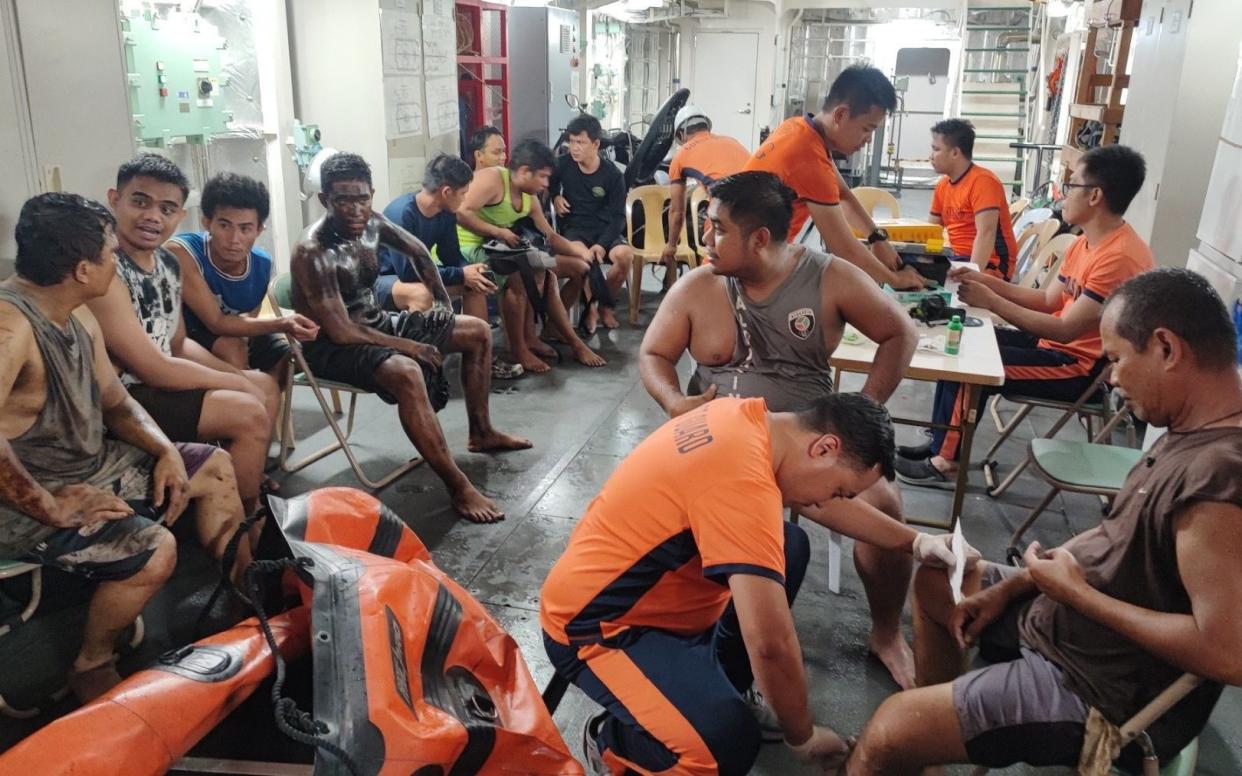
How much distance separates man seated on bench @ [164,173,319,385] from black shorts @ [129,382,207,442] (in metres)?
0.50

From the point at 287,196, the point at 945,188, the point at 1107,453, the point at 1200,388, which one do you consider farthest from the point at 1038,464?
the point at 287,196

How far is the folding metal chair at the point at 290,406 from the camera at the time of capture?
3377mm

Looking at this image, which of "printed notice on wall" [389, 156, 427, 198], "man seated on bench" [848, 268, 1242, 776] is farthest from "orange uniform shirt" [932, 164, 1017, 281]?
"printed notice on wall" [389, 156, 427, 198]

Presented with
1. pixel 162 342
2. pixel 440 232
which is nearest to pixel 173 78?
pixel 440 232

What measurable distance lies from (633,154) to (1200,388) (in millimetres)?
6619

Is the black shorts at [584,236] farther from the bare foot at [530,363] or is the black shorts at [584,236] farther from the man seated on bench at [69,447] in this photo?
the man seated on bench at [69,447]

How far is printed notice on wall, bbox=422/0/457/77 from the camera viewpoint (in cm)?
A: 583

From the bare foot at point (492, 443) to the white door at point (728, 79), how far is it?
9315mm

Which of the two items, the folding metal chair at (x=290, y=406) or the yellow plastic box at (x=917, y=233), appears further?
the yellow plastic box at (x=917, y=233)

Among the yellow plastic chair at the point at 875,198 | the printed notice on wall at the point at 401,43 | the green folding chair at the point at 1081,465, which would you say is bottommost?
the green folding chair at the point at 1081,465

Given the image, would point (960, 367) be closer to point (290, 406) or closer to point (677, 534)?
point (677, 534)

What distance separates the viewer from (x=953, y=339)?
294 cm

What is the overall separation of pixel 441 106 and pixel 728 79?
275 inches

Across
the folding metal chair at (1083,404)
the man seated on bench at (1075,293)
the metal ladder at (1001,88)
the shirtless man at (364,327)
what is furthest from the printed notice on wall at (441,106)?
the metal ladder at (1001,88)
